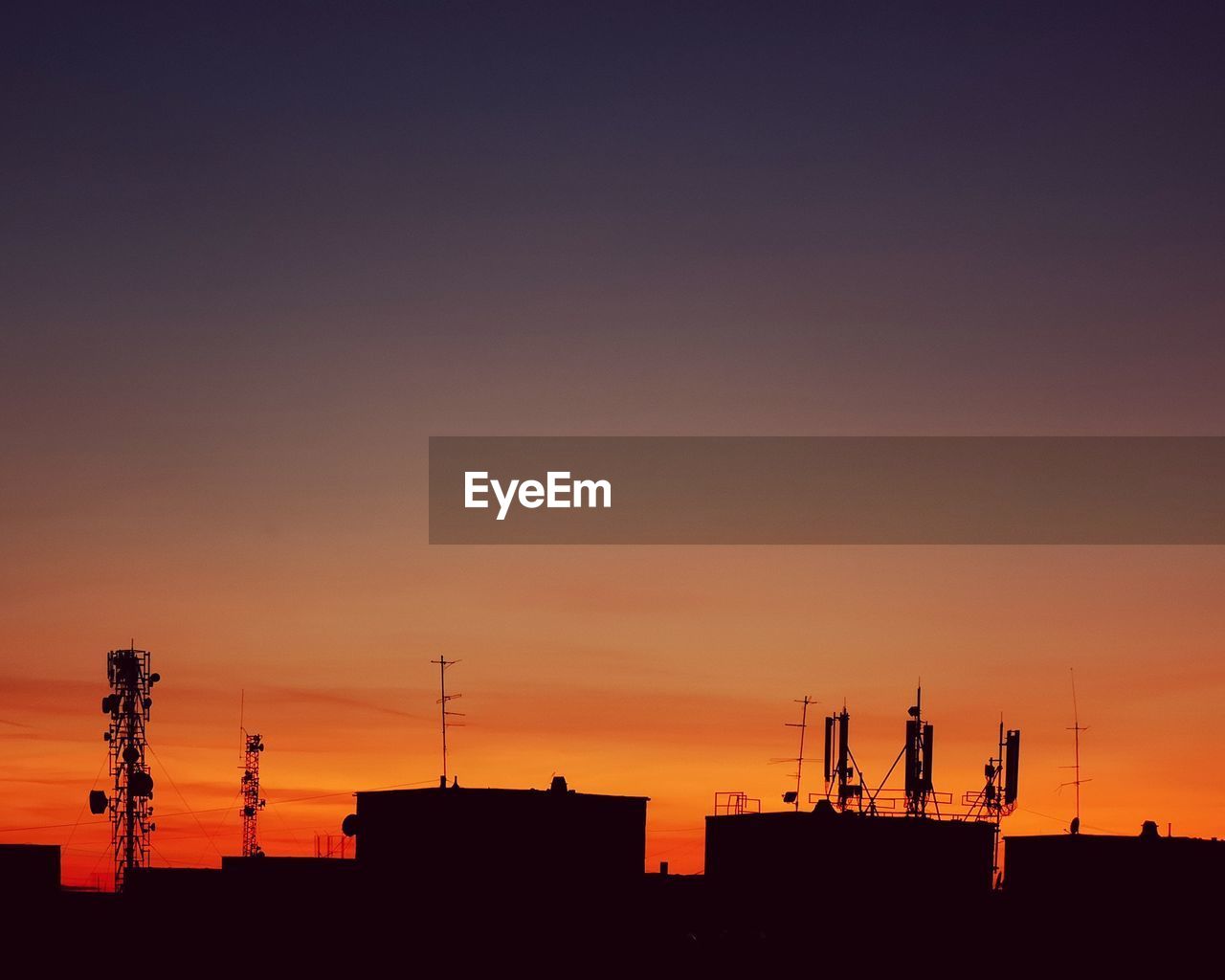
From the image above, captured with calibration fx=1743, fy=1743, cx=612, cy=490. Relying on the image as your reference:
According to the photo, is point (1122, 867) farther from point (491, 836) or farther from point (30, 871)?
point (30, 871)

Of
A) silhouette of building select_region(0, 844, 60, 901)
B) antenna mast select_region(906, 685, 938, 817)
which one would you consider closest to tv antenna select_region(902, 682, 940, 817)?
antenna mast select_region(906, 685, 938, 817)

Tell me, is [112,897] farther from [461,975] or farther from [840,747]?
[840,747]

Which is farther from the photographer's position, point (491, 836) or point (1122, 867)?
point (1122, 867)

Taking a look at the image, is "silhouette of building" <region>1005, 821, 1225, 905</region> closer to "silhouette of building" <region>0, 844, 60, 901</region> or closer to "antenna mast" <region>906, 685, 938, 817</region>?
"antenna mast" <region>906, 685, 938, 817</region>

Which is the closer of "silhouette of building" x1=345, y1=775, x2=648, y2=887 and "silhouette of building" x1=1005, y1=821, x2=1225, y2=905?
"silhouette of building" x1=345, y1=775, x2=648, y2=887

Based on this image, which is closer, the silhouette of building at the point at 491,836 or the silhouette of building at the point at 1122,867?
the silhouette of building at the point at 491,836

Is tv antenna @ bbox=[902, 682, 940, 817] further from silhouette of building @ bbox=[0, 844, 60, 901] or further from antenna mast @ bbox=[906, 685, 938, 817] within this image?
silhouette of building @ bbox=[0, 844, 60, 901]

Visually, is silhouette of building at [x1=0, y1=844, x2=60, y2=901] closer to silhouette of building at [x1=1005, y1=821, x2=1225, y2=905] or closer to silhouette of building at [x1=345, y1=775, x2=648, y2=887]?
silhouette of building at [x1=345, y1=775, x2=648, y2=887]

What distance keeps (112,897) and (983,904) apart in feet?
128

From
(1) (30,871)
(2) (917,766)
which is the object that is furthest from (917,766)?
(1) (30,871)

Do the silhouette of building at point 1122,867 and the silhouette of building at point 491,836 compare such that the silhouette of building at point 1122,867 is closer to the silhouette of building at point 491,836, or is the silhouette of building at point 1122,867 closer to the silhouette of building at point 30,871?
the silhouette of building at point 491,836

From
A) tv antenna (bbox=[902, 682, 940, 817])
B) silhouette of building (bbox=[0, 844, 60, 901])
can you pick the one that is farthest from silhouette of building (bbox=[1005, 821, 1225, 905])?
silhouette of building (bbox=[0, 844, 60, 901])

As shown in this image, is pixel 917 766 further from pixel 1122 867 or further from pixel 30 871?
pixel 30 871

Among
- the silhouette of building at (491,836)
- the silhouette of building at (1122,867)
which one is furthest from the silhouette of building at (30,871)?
the silhouette of building at (1122,867)
